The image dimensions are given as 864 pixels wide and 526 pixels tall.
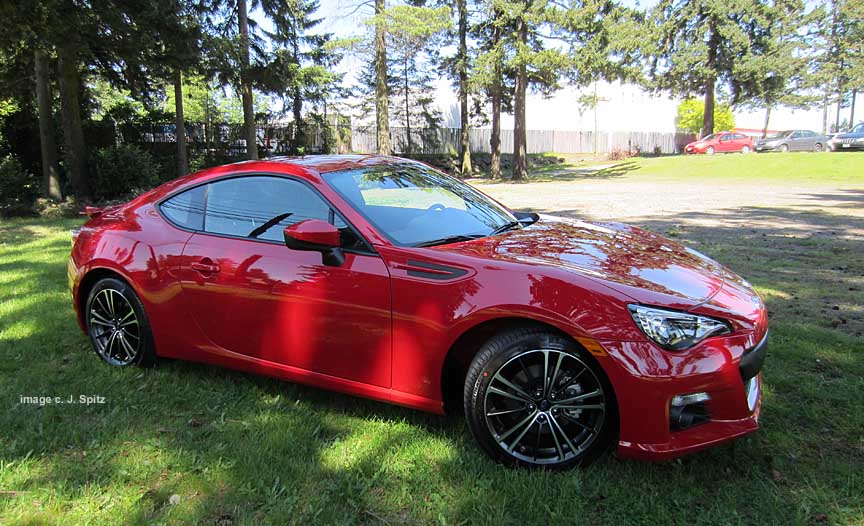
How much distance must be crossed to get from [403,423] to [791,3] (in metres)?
49.4

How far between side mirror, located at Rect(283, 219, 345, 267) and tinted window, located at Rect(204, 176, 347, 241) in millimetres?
190

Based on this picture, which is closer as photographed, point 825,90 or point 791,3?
point 791,3

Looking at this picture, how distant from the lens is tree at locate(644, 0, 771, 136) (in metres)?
39.0

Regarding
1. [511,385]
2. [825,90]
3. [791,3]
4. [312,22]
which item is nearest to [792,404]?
[511,385]

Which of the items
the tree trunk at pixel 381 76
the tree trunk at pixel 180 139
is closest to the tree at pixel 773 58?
the tree trunk at pixel 381 76

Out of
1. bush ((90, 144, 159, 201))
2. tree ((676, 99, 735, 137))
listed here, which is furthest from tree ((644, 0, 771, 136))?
bush ((90, 144, 159, 201))

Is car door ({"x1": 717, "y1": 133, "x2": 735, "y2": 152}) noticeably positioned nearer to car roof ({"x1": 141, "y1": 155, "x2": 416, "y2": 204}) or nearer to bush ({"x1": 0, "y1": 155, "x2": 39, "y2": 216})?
bush ({"x1": 0, "y1": 155, "x2": 39, "y2": 216})

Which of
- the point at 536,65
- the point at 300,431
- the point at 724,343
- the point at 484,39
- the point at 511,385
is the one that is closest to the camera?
the point at 724,343

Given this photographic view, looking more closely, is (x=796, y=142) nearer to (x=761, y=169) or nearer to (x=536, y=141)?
(x=761, y=169)

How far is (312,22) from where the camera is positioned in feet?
102

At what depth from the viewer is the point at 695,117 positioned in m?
61.7

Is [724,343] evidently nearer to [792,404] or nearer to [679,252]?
[679,252]

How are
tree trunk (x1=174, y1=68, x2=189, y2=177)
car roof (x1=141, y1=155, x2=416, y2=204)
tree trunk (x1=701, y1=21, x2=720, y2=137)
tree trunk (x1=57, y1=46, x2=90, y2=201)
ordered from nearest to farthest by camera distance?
1. car roof (x1=141, y1=155, x2=416, y2=204)
2. tree trunk (x1=57, y1=46, x2=90, y2=201)
3. tree trunk (x1=174, y1=68, x2=189, y2=177)
4. tree trunk (x1=701, y1=21, x2=720, y2=137)

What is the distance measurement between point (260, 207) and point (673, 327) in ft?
7.70
